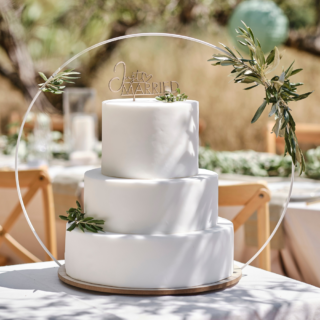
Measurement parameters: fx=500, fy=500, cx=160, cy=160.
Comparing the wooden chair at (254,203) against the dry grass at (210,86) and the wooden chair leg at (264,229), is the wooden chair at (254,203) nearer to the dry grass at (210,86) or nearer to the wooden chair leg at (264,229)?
the wooden chair leg at (264,229)

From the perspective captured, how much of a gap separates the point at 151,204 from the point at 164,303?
0.76ft

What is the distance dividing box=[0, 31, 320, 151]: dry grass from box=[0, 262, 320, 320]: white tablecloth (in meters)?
5.85

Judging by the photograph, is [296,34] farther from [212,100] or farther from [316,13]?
[212,100]

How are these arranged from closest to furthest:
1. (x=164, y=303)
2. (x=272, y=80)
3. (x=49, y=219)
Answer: (x=164, y=303), (x=272, y=80), (x=49, y=219)

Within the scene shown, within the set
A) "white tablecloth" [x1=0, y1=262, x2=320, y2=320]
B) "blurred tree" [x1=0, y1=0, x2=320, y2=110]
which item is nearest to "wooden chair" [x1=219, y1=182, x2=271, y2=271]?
"white tablecloth" [x1=0, y1=262, x2=320, y2=320]

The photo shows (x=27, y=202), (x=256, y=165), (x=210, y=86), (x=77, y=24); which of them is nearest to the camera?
(x=27, y=202)

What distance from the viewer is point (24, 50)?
724 centimetres

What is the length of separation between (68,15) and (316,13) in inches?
141

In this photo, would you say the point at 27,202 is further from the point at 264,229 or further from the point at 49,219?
the point at 264,229

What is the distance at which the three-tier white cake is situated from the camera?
3.90 feet

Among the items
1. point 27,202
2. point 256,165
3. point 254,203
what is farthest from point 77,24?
point 254,203

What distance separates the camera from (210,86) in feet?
23.8

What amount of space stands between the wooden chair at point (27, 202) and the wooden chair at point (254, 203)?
2.63 feet

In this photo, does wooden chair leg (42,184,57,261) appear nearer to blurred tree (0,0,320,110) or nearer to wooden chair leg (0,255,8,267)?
wooden chair leg (0,255,8,267)
